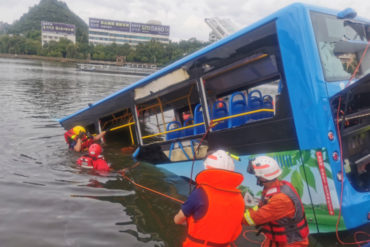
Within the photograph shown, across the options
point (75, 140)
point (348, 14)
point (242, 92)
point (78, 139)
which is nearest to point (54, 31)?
point (75, 140)

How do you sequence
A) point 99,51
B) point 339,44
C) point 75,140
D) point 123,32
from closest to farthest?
1. point 339,44
2. point 75,140
3. point 99,51
4. point 123,32

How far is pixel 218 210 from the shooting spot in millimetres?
2691

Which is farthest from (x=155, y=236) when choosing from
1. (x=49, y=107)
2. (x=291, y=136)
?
(x=49, y=107)

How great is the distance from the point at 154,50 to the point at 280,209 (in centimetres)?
9563

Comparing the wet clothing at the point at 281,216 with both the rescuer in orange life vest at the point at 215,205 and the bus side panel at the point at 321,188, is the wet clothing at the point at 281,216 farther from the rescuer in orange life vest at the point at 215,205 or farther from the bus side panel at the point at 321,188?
the bus side panel at the point at 321,188

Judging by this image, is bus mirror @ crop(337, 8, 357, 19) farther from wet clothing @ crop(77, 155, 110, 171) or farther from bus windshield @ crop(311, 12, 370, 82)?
wet clothing @ crop(77, 155, 110, 171)

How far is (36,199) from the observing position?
5.58 m

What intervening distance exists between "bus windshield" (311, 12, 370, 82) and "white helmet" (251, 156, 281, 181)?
1403 mm

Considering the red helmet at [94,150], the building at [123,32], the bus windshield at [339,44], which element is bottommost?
the red helmet at [94,150]

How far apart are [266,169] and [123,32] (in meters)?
124

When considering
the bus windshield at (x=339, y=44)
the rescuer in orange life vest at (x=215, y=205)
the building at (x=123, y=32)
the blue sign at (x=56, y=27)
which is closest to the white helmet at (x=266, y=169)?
the rescuer in orange life vest at (x=215, y=205)

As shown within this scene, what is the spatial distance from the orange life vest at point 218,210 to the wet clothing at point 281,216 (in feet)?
1.36

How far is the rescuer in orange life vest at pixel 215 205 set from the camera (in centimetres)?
269

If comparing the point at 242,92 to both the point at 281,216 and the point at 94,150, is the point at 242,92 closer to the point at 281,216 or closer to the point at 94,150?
the point at 281,216
